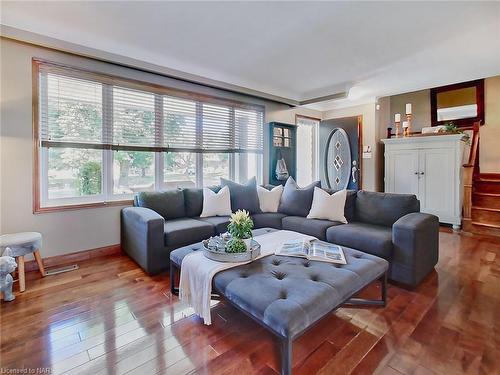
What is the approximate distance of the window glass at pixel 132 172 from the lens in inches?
130

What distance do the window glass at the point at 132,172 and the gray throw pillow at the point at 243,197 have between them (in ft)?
3.42

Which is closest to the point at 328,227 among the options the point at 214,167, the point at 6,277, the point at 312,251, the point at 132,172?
the point at 312,251

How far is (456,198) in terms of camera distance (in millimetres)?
4312

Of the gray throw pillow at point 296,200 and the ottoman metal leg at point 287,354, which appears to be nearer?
the ottoman metal leg at point 287,354

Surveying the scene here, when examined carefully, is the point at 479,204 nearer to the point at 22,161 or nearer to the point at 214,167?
the point at 214,167

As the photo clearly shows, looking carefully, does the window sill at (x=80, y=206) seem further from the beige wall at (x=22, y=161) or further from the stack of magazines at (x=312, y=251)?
the stack of magazines at (x=312, y=251)

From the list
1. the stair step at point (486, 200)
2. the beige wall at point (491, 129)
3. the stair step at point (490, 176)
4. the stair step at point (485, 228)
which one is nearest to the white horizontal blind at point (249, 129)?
the stair step at point (485, 228)

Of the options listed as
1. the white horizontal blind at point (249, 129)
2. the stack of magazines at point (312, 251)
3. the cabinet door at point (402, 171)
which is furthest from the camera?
the cabinet door at point (402, 171)

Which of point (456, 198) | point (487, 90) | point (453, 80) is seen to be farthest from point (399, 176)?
point (487, 90)

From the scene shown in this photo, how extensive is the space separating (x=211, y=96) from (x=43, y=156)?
233 cm

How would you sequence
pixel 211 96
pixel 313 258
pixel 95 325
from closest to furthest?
pixel 95 325, pixel 313 258, pixel 211 96

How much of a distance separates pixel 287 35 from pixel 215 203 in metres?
2.16

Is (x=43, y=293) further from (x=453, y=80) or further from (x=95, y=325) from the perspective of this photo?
(x=453, y=80)

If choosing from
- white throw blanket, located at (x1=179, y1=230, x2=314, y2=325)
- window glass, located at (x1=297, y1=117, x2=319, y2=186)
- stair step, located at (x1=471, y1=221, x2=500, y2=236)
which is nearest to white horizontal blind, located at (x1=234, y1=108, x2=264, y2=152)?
window glass, located at (x1=297, y1=117, x2=319, y2=186)
